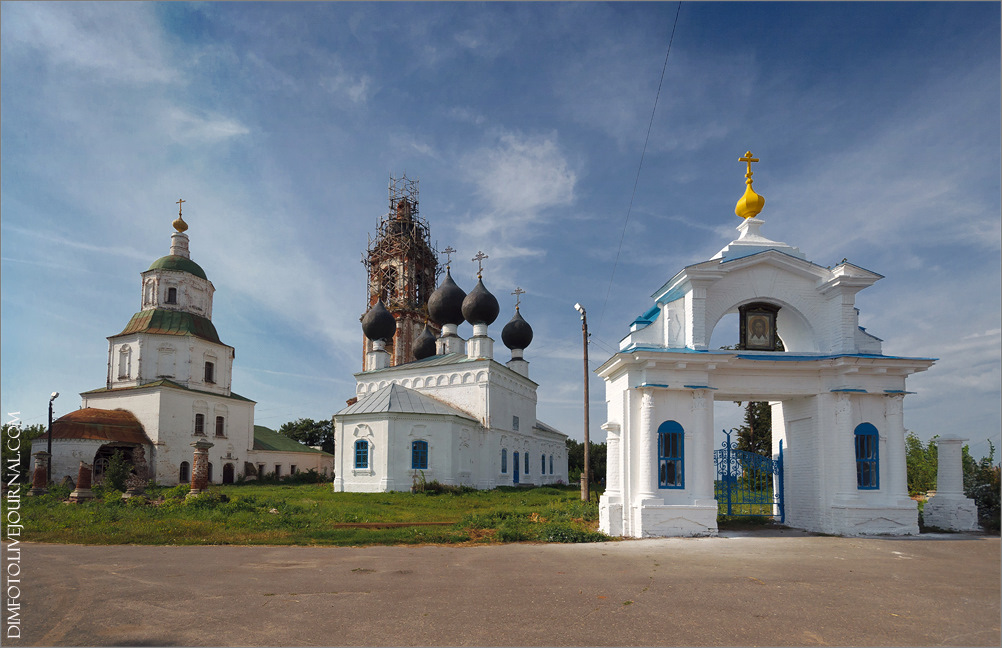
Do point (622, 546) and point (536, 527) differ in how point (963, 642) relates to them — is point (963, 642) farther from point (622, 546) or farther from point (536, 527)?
point (536, 527)

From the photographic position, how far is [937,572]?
915 centimetres

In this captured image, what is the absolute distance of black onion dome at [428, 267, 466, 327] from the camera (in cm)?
3806

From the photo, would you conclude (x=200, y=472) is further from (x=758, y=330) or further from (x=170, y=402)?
(x=758, y=330)

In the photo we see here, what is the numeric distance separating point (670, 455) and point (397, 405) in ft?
51.5

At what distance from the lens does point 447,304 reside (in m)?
38.1

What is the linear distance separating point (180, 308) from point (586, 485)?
28349 mm

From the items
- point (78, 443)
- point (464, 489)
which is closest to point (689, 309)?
point (464, 489)

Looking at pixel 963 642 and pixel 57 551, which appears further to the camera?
pixel 57 551

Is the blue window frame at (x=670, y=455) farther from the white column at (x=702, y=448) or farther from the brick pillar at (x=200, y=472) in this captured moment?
the brick pillar at (x=200, y=472)

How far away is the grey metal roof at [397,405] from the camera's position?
26.5 metres

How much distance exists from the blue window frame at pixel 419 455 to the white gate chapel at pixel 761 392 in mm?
13363

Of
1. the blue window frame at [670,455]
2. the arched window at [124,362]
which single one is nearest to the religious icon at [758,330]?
the blue window frame at [670,455]

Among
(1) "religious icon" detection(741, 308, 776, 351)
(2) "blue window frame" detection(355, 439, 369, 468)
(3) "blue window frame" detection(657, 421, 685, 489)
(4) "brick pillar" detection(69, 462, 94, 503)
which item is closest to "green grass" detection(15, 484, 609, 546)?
(4) "brick pillar" detection(69, 462, 94, 503)

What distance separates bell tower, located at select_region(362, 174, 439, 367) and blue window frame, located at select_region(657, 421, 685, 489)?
3482 centimetres
